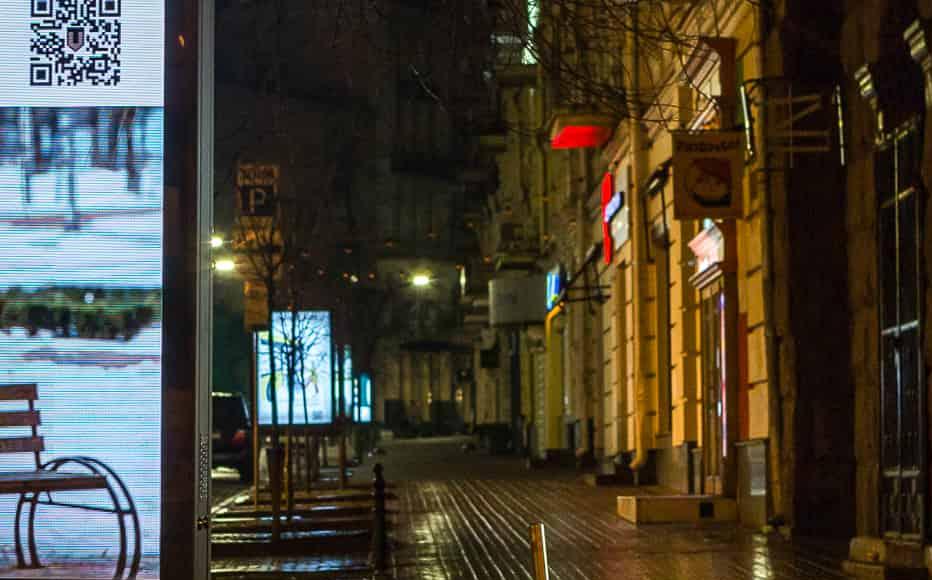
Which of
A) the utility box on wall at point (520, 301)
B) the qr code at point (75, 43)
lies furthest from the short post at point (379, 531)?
the utility box on wall at point (520, 301)

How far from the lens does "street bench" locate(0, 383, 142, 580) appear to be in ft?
18.2

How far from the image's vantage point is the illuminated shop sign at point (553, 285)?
37.3 m

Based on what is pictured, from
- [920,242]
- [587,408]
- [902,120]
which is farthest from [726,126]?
[587,408]

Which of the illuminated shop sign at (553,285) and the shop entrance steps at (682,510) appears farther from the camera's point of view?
the illuminated shop sign at (553,285)

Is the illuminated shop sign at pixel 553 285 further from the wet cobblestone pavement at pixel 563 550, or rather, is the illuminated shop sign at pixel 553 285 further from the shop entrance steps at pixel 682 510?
the shop entrance steps at pixel 682 510

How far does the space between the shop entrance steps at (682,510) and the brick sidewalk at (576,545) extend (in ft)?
1.24

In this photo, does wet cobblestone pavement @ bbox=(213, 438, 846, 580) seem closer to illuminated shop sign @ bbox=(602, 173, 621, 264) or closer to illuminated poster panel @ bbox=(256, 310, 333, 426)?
illuminated poster panel @ bbox=(256, 310, 333, 426)

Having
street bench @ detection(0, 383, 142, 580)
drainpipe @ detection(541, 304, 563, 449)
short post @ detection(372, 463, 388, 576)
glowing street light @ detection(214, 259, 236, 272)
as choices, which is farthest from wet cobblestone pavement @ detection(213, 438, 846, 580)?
drainpipe @ detection(541, 304, 563, 449)

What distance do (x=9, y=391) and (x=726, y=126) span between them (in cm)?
1306

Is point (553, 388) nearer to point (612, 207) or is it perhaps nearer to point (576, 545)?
point (612, 207)

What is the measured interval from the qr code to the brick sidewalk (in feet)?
23.2

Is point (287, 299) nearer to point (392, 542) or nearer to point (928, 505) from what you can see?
point (392, 542)

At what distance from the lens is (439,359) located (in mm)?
94188

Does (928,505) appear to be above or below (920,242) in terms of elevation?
below
